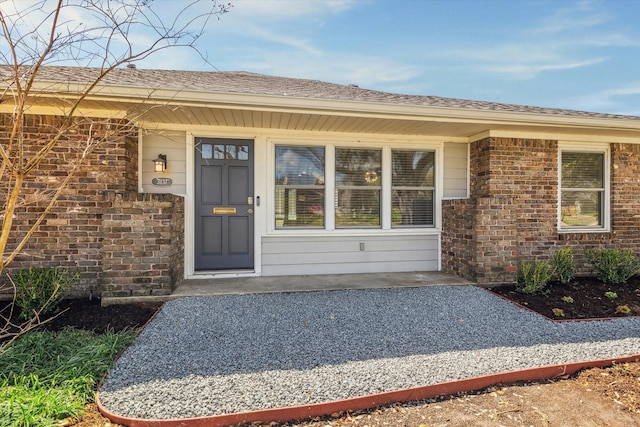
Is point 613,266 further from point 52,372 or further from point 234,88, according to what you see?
point 52,372

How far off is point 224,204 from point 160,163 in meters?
1.04

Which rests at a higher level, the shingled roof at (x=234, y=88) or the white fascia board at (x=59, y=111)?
the shingled roof at (x=234, y=88)

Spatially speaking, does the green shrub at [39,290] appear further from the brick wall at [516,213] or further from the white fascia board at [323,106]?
the brick wall at [516,213]

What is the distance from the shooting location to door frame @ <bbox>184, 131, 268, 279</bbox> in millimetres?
4883

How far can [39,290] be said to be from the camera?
3652mm

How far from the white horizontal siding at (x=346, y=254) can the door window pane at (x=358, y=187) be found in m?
0.32

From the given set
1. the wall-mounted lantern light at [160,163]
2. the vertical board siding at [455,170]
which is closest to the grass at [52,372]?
the wall-mounted lantern light at [160,163]

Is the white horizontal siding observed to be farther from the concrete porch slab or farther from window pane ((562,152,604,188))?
window pane ((562,152,604,188))

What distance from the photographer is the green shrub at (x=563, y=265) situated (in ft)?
16.0

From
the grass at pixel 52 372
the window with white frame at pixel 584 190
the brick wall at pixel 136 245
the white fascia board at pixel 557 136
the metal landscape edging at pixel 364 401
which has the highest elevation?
the white fascia board at pixel 557 136

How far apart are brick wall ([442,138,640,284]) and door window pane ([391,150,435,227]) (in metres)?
0.37

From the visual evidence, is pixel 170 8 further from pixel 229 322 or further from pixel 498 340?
pixel 498 340

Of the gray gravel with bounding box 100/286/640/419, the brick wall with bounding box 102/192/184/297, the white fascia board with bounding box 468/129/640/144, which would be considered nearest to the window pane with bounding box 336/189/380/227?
the gray gravel with bounding box 100/286/640/419

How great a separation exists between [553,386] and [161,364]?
2835 mm
